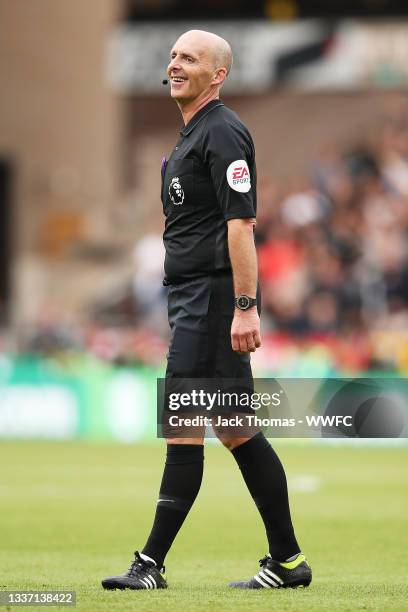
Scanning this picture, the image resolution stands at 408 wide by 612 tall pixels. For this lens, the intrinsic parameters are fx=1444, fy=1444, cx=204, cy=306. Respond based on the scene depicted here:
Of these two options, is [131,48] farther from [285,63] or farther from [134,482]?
[134,482]

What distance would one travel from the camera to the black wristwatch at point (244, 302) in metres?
5.49

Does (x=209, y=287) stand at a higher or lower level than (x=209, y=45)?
lower

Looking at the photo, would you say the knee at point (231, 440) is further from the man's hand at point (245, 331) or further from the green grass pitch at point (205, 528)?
the green grass pitch at point (205, 528)

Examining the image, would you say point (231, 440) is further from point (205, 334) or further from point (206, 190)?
point (206, 190)

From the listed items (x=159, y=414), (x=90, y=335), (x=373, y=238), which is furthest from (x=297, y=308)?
(x=159, y=414)

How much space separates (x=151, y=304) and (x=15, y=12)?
7811mm

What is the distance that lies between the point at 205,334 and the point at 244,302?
0.22 meters

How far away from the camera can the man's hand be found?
5461 millimetres

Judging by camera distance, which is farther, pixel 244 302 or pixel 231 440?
pixel 231 440

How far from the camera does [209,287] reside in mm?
5637

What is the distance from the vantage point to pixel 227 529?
869 centimetres

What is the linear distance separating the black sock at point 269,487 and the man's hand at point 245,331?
37cm

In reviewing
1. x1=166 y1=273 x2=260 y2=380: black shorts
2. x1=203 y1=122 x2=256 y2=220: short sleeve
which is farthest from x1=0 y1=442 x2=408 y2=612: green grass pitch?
x1=203 y1=122 x2=256 y2=220: short sleeve

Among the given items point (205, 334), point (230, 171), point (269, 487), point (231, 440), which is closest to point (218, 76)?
point (230, 171)
